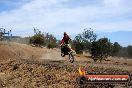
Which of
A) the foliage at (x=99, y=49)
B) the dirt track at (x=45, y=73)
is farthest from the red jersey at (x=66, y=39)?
the foliage at (x=99, y=49)

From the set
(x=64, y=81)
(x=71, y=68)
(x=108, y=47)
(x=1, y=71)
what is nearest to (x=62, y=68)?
(x=71, y=68)

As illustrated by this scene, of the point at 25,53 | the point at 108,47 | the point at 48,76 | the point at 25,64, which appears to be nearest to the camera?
the point at 48,76

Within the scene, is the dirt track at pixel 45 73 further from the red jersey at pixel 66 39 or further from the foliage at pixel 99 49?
the foliage at pixel 99 49

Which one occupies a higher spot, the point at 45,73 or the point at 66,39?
the point at 66,39

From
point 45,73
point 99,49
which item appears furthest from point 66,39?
point 99,49

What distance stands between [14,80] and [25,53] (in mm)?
40724

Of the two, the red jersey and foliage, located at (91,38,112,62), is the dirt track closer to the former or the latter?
the red jersey

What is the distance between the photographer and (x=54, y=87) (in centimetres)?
2195

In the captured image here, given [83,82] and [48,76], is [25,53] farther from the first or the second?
[83,82]

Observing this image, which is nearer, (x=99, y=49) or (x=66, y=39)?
(x=66, y=39)

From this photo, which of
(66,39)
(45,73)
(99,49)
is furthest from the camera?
(99,49)

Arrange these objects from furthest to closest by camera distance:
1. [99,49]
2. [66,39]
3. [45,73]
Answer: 1. [99,49]
2. [66,39]
3. [45,73]

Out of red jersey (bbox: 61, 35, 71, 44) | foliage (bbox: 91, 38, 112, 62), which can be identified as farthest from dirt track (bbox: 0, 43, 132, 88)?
foliage (bbox: 91, 38, 112, 62)

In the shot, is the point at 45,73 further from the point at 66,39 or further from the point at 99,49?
the point at 99,49
